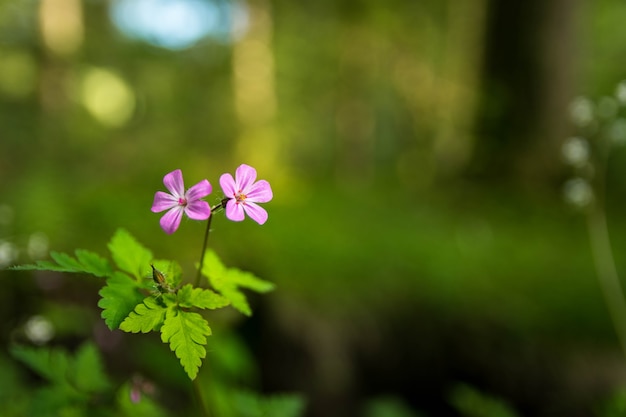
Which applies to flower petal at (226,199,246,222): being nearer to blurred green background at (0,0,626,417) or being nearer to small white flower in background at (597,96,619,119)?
blurred green background at (0,0,626,417)

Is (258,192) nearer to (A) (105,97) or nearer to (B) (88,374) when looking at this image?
(B) (88,374)

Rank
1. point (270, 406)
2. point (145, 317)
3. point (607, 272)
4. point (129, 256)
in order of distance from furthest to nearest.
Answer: point (607, 272)
point (270, 406)
point (129, 256)
point (145, 317)

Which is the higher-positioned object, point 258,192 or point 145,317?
point 258,192

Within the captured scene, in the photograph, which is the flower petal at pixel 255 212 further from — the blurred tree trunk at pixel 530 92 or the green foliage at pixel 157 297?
the blurred tree trunk at pixel 530 92

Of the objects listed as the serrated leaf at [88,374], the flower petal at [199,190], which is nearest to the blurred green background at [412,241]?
the flower petal at [199,190]

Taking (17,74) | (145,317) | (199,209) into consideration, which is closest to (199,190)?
(199,209)

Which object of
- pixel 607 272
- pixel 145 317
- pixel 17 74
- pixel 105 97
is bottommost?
pixel 105 97

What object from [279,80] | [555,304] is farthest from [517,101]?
[279,80]

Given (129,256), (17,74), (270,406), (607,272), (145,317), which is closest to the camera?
(145,317)

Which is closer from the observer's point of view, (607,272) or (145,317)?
(145,317)
